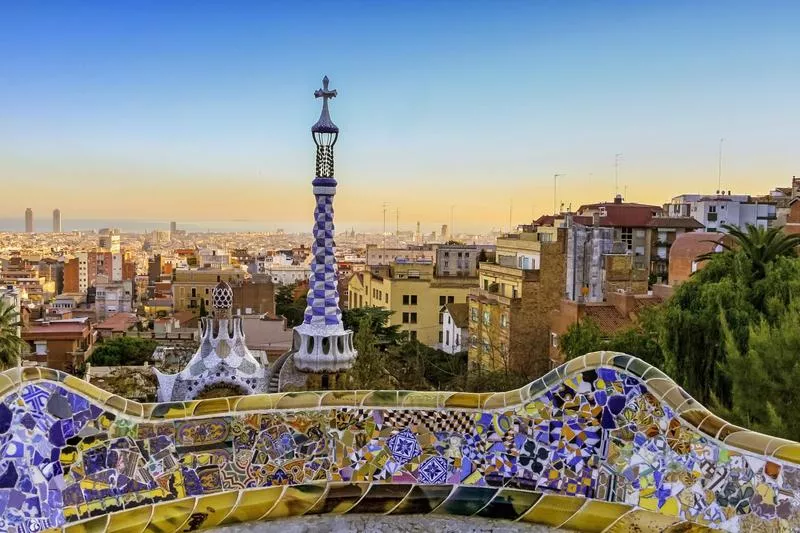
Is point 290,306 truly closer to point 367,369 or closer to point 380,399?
point 367,369

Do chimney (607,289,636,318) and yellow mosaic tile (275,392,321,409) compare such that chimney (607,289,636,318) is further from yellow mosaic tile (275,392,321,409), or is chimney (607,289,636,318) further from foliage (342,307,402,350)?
yellow mosaic tile (275,392,321,409)

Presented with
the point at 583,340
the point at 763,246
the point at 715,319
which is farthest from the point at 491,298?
the point at 715,319

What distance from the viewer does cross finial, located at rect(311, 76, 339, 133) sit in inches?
447

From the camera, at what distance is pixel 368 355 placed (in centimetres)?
1305

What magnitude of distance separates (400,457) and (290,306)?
4630 cm

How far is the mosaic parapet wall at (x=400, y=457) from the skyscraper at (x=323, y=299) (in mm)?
6839

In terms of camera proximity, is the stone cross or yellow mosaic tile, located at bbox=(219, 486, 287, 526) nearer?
yellow mosaic tile, located at bbox=(219, 486, 287, 526)

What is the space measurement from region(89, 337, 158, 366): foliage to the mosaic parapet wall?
88.1 feet

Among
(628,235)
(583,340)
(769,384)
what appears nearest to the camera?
(769,384)

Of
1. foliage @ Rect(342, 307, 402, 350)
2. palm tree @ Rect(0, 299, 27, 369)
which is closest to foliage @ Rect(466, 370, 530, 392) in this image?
palm tree @ Rect(0, 299, 27, 369)

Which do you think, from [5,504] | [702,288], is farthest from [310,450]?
[702,288]

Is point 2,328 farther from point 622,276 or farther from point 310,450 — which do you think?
point 622,276

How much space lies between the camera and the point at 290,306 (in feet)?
163

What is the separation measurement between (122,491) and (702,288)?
10794 millimetres
